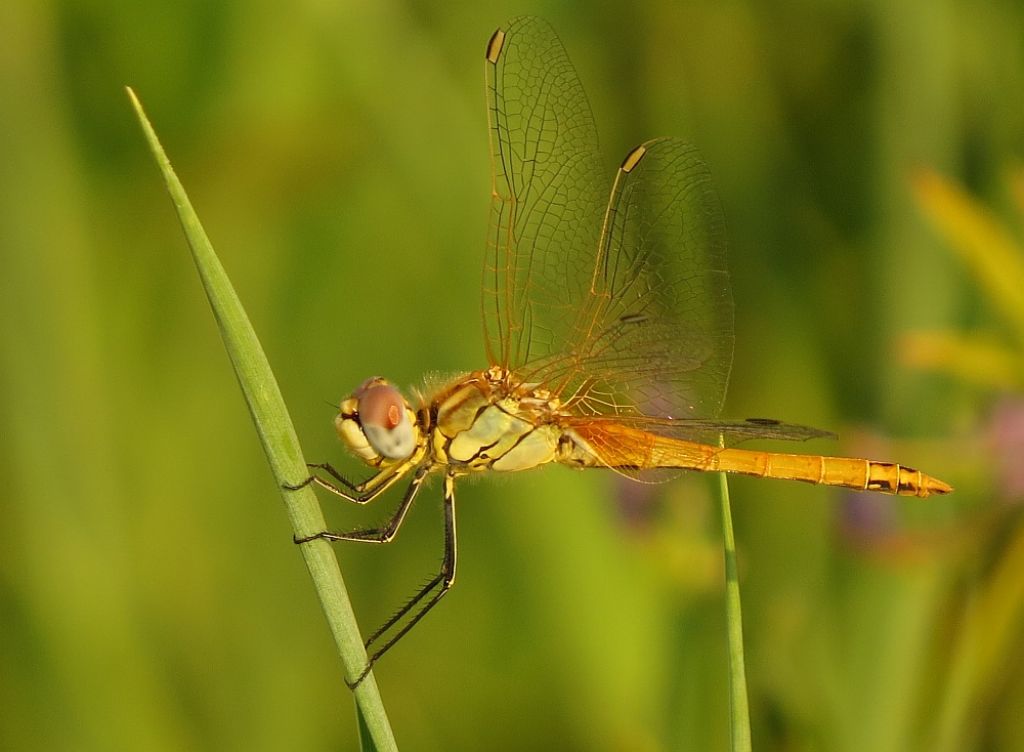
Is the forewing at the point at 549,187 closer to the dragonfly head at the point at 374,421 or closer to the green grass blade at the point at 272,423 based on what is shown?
the dragonfly head at the point at 374,421

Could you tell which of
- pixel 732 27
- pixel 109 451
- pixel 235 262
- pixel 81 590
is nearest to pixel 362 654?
pixel 81 590

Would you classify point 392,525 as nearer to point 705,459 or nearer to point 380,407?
point 380,407

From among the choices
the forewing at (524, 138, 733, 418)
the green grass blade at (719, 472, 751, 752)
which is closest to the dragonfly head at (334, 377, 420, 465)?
the forewing at (524, 138, 733, 418)

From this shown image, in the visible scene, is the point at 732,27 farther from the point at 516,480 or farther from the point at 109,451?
the point at 109,451

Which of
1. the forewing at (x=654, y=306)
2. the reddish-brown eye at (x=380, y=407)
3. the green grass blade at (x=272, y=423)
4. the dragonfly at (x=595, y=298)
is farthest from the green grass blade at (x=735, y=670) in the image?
the forewing at (x=654, y=306)

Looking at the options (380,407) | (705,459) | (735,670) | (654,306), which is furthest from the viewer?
(654,306)

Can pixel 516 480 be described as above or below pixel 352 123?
below

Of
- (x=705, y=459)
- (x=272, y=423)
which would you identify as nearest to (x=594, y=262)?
(x=705, y=459)
